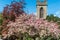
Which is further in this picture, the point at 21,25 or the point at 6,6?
the point at 6,6

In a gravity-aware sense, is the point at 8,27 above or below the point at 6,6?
below

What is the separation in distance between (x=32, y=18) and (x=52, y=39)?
235 cm

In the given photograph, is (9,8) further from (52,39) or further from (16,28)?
(52,39)

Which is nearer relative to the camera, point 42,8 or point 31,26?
point 31,26

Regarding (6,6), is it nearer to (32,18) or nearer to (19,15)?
(19,15)

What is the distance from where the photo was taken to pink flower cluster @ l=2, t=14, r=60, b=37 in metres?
21.5

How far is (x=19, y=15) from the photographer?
23.5 metres

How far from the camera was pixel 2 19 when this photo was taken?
954 inches

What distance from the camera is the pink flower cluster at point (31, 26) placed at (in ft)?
70.5

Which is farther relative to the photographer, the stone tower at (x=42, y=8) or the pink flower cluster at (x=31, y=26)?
the stone tower at (x=42, y=8)

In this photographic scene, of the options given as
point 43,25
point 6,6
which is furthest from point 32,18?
point 6,6

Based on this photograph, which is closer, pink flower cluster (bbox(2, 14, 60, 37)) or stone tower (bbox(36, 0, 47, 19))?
pink flower cluster (bbox(2, 14, 60, 37))

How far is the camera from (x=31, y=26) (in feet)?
Answer: 70.3

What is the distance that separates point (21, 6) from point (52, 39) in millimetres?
3716
